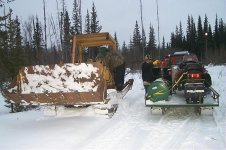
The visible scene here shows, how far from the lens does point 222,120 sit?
27.1 ft

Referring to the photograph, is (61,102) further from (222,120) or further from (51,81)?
(222,120)

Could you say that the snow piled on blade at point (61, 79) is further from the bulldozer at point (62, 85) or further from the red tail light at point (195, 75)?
the red tail light at point (195, 75)

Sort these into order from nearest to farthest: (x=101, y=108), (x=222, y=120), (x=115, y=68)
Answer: (x=222, y=120) → (x=101, y=108) → (x=115, y=68)

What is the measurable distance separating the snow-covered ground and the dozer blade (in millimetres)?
662

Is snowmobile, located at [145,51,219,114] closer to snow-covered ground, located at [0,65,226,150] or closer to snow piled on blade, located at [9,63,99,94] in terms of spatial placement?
snow-covered ground, located at [0,65,226,150]

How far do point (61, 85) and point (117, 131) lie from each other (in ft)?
6.72

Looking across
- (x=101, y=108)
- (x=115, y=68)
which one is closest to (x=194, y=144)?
(x=101, y=108)

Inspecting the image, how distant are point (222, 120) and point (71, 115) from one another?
162 inches

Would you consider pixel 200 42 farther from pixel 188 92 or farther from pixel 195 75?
pixel 188 92

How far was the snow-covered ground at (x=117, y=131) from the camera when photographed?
638 cm

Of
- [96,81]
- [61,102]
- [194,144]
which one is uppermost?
[96,81]

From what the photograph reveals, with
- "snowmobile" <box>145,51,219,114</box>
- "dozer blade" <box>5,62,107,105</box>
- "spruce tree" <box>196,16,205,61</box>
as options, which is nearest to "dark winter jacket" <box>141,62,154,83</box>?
"snowmobile" <box>145,51,219,114</box>

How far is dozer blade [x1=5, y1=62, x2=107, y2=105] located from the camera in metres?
8.26

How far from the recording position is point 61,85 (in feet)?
28.1
